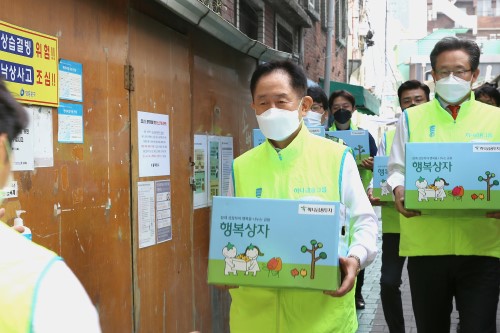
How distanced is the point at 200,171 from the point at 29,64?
2.24m

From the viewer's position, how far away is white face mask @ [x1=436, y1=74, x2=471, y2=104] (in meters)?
3.46

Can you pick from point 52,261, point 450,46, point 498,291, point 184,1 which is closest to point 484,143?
point 450,46

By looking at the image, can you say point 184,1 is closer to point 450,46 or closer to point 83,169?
point 83,169

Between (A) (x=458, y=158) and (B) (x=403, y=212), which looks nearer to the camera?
(A) (x=458, y=158)

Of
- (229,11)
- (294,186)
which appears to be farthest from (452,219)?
(229,11)

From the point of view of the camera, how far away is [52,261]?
3.42 ft

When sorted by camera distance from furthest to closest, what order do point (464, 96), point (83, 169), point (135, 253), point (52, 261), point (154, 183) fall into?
1. point (154, 183)
2. point (135, 253)
3. point (464, 96)
4. point (83, 169)
5. point (52, 261)

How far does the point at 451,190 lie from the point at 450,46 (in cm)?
94

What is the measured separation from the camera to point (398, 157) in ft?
12.0

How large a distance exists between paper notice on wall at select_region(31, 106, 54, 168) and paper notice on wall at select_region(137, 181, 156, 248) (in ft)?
3.19

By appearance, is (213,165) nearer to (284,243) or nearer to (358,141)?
(358,141)

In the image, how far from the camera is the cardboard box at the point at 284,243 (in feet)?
7.73

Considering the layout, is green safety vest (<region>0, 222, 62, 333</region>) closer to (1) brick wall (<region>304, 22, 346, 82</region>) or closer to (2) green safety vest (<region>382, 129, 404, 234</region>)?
(2) green safety vest (<region>382, 129, 404, 234</region>)

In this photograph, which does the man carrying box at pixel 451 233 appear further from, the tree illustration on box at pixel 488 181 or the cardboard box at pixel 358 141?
the cardboard box at pixel 358 141
